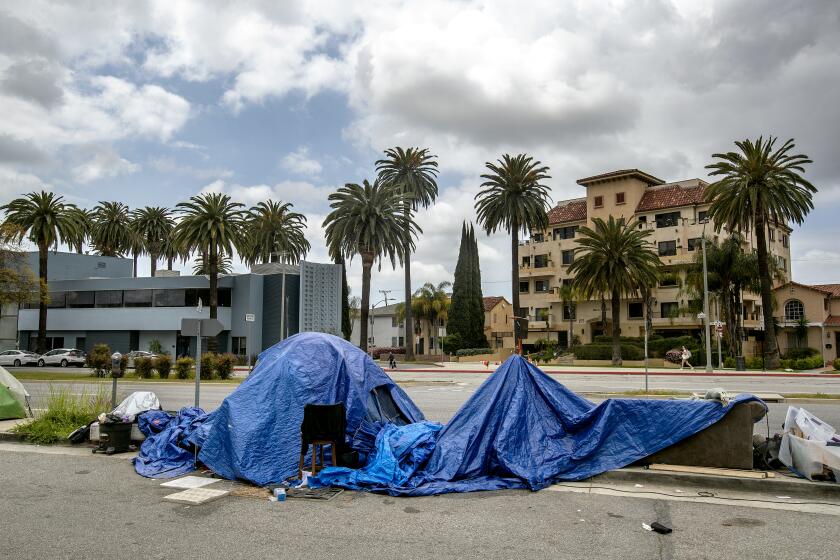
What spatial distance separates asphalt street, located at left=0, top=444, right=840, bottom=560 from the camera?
5730mm

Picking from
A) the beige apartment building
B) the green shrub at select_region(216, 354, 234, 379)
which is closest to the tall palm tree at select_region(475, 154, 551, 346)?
the beige apartment building

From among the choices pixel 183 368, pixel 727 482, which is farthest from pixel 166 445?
pixel 183 368

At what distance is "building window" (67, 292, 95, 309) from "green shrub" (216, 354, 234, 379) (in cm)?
3364

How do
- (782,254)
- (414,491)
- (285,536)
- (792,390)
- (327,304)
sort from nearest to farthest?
1. (285,536)
2. (414,491)
3. (792,390)
4. (327,304)
5. (782,254)

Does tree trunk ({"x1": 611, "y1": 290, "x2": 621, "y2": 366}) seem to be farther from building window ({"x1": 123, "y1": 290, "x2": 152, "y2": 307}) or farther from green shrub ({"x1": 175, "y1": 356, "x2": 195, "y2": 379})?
building window ({"x1": 123, "y1": 290, "x2": 152, "y2": 307})

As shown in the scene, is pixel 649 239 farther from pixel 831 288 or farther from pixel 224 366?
pixel 224 366

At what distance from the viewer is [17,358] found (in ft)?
156

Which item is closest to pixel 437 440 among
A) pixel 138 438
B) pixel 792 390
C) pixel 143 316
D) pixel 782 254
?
pixel 138 438

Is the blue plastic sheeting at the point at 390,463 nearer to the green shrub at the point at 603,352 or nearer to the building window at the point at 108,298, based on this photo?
the green shrub at the point at 603,352

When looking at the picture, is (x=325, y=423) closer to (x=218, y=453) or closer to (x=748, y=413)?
(x=218, y=453)

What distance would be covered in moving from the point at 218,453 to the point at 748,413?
692cm

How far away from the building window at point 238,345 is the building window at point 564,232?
34185 millimetres

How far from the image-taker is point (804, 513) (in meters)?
6.82

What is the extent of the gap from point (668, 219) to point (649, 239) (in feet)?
8.42
